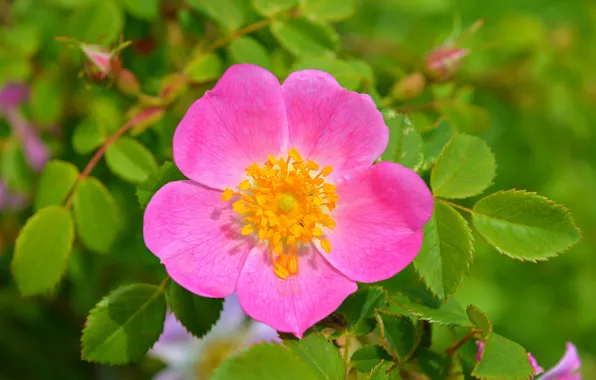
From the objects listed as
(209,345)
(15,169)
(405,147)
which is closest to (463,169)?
(405,147)

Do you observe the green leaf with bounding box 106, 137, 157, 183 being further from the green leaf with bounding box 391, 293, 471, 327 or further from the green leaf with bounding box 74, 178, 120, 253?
the green leaf with bounding box 391, 293, 471, 327

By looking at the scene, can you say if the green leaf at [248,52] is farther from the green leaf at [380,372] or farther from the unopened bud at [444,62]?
the green leaf at [380,372]

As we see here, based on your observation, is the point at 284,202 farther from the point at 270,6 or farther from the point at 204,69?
the point at 270,6

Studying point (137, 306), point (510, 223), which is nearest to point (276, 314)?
point (137, 306)

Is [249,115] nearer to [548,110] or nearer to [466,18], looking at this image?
[548,110]

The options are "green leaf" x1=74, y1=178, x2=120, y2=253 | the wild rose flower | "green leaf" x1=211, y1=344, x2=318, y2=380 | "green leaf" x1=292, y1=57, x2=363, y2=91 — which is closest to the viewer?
"green leaf" x1=211, y1=344, x2=318, y2=380

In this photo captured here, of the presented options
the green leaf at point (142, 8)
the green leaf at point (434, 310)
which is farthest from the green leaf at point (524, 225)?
the green leaf at point (142, 8)

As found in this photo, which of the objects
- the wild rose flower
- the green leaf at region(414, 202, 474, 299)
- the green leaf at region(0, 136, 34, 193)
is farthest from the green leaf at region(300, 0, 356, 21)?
the green leaf at region(0, 136, 34, 193)
